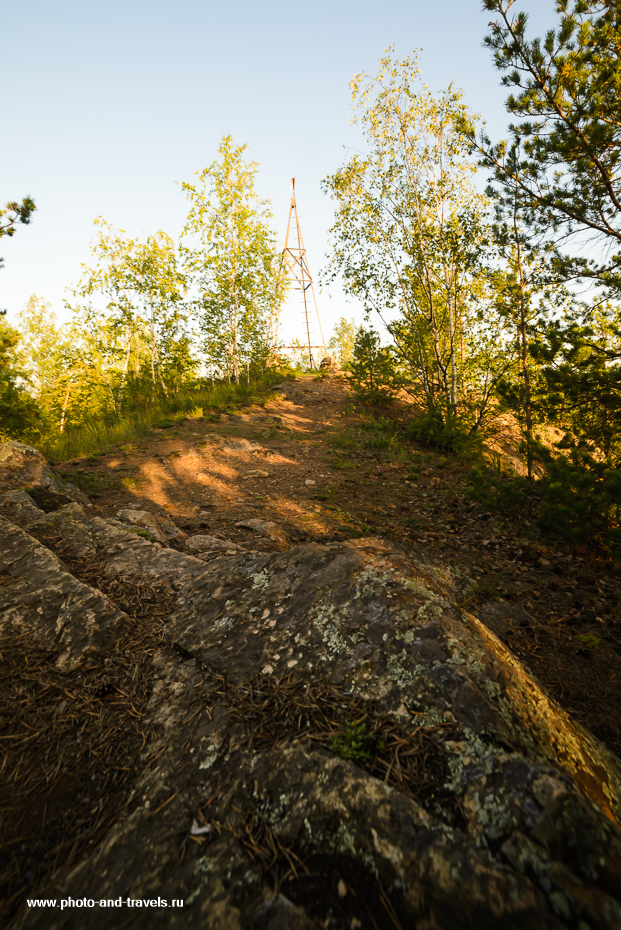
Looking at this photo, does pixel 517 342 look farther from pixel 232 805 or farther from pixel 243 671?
pixel 232 805

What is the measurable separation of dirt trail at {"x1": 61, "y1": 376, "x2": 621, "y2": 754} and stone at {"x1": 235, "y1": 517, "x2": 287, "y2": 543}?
0.36 feet

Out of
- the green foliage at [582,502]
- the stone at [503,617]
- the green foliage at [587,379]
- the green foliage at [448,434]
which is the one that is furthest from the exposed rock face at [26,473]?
the green foliage at [448,434]

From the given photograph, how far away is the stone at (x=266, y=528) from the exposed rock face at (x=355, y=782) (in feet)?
8.25

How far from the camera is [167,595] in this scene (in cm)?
295

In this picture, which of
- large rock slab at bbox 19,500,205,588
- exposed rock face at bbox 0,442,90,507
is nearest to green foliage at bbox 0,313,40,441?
exposed rock face at bbox 0,442,90,507

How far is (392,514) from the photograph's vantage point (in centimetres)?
667

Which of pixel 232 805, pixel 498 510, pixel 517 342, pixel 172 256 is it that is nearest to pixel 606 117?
pixel 517 342

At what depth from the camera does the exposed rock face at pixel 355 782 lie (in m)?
1.17

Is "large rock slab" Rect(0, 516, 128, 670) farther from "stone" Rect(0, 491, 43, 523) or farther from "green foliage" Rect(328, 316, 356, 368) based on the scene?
"green foliage" Rect(328, 316, 356, 368)

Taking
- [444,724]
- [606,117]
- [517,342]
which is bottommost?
[444,724]

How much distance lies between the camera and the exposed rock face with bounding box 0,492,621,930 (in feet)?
3.85

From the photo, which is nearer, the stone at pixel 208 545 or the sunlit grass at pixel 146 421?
the stone at pixel 208 545

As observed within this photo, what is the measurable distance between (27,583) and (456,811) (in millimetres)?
2983

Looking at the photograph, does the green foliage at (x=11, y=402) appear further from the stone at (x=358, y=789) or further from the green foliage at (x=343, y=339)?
the green foliage at (x=343, y=339)
